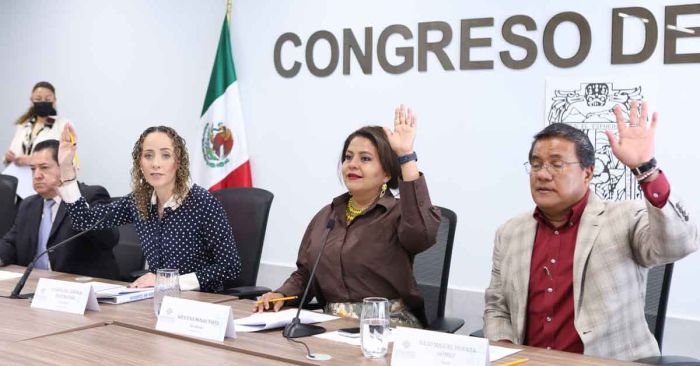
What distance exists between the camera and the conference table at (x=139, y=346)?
6.00 feet

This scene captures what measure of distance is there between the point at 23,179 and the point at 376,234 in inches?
155

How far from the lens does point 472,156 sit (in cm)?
441

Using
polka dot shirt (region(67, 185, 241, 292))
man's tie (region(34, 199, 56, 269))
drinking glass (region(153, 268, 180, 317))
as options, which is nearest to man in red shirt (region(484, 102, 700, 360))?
drinking glass (region(153, 268, 180, 317))

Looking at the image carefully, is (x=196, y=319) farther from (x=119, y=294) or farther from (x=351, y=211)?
(x=351, y=211)

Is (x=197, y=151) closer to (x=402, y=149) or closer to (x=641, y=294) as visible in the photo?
(x=402, y=149)

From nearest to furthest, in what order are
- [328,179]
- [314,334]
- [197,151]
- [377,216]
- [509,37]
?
[314,334]
[377,216]
[509,37]
[328,179]
[197,151]

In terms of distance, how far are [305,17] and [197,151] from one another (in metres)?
1.17

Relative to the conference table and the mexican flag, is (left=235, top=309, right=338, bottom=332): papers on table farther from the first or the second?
the mexican flag

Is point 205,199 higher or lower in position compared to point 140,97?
lower

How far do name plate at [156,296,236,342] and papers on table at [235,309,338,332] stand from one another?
114mm

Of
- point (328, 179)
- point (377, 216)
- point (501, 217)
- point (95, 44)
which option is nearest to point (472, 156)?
point (501, 217)

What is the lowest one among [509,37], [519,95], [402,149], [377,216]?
[377,216]

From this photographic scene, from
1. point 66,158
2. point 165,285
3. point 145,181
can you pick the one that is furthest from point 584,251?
point 66,158

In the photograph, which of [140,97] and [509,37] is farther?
[140,97]
